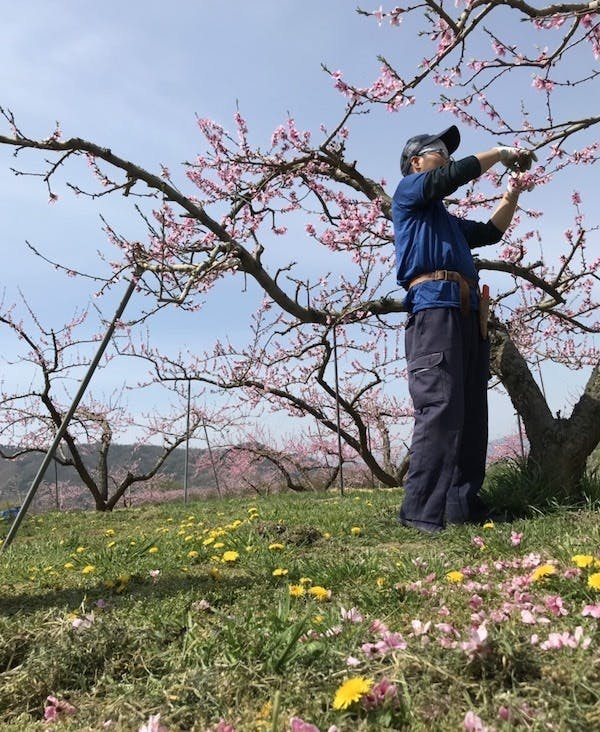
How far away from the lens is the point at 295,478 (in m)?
18.7

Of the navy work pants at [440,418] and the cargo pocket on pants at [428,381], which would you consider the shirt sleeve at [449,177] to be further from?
the cargo pocket on pants at [428,381]

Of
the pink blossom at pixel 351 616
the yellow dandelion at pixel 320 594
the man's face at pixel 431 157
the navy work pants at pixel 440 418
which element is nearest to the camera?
the pink blossom at pixel 351 616

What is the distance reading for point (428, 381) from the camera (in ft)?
11.5

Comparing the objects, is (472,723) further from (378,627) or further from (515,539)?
(515,539)

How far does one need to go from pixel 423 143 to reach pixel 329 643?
344cm

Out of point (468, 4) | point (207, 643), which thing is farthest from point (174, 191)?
point (207, 643)

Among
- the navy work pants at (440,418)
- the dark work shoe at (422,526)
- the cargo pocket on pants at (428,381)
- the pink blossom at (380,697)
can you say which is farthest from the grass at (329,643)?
the cargo pocket on pants at (428,381)

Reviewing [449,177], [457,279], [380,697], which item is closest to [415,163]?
[449,177]

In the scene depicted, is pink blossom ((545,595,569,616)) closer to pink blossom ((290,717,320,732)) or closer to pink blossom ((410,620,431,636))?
pink blossom ((410,620,431,636))

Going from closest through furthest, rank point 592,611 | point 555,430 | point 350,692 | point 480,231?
point 350,692 < point 592,611 < point 480,231 < point 555,430

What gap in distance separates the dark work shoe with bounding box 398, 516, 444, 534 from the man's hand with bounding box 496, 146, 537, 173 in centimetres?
248

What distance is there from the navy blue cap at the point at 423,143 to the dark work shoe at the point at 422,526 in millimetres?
2550

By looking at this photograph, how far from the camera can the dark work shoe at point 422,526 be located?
3482 millimetres

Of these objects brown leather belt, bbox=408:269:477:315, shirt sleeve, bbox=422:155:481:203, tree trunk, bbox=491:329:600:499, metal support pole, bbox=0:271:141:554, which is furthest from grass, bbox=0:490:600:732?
shirt sleeve, bbox=422:155:481:203
